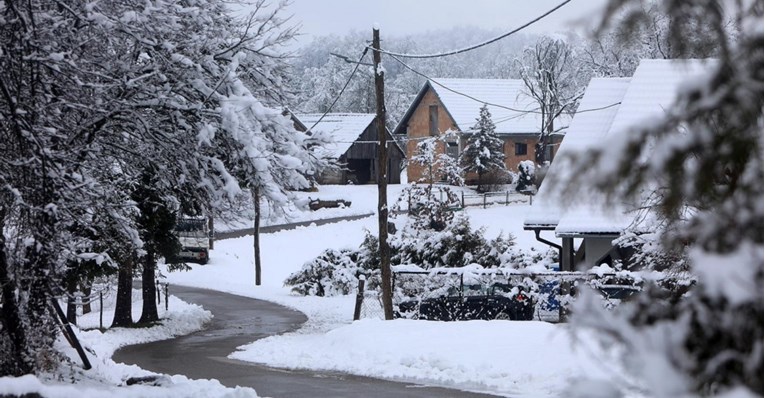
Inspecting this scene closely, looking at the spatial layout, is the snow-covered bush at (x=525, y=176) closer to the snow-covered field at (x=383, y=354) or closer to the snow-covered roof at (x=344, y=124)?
the snow-covered roof at (x=344, y=124)

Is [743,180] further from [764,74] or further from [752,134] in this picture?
[764,74]

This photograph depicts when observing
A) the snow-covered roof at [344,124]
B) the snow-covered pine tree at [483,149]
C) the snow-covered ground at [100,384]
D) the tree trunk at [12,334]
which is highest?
the snow-covered roof at [344,124]

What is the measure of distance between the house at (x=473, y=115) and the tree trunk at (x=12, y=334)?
58.4 metres

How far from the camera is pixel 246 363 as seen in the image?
741 inches

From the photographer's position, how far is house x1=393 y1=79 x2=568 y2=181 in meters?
69.1

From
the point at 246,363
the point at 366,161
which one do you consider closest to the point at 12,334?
the point at 246,363

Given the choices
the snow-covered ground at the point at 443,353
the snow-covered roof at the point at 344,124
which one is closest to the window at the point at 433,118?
the snow-covered roof at the point at 344,124

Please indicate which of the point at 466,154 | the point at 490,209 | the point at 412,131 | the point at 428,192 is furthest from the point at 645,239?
the point at 412,131

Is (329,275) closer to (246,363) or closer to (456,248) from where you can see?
(456,248)

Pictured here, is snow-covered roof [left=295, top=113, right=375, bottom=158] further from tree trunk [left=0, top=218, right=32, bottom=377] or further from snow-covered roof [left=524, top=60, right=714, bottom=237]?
tree trunk [left=0, top=218, right=32, bottom=377]

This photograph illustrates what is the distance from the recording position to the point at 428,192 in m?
33.9

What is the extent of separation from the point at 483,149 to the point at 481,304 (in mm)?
41209

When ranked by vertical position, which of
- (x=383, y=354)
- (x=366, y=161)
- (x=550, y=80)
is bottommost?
(x=383, y=354)

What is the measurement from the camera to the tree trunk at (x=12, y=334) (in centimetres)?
998
